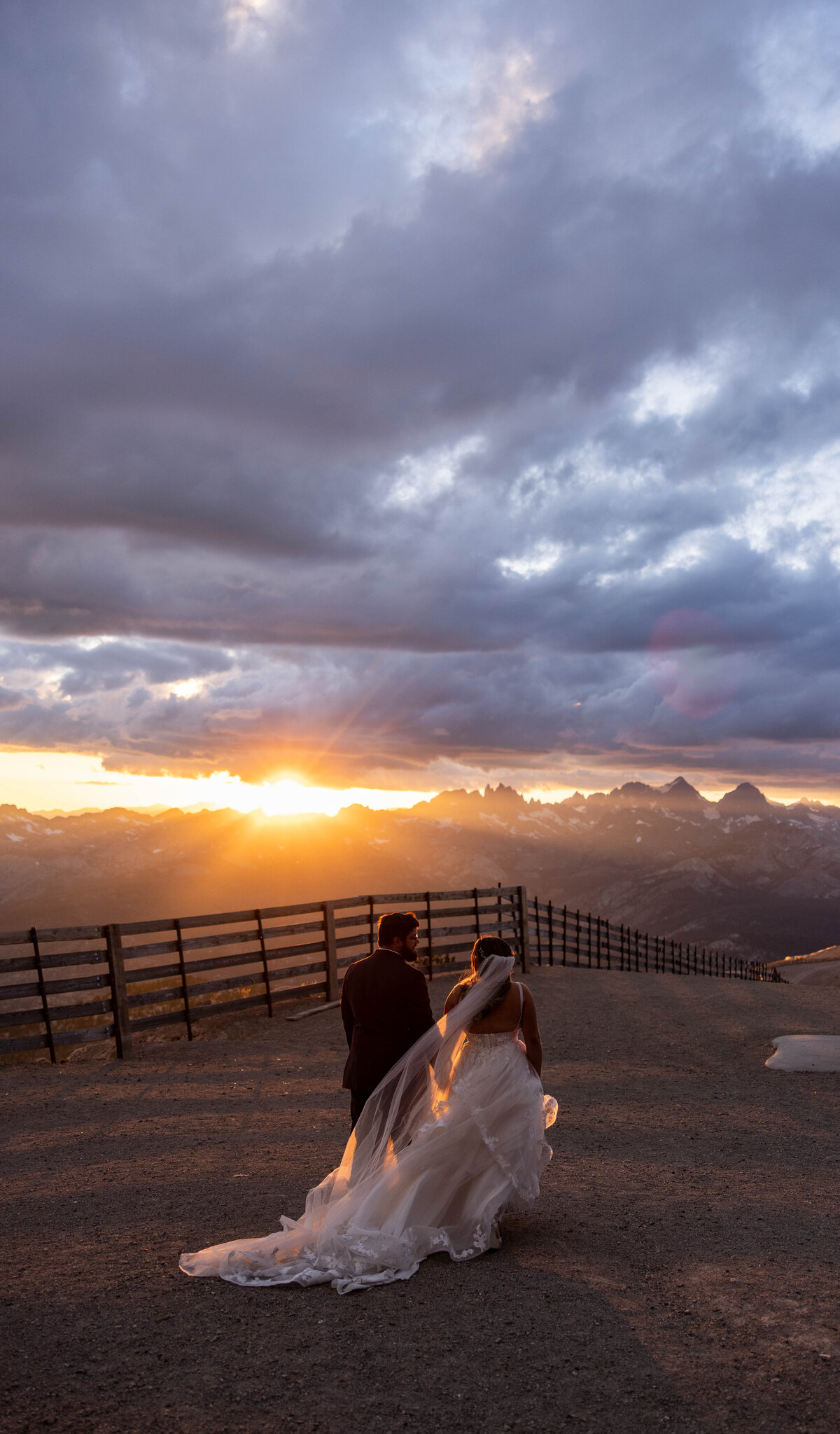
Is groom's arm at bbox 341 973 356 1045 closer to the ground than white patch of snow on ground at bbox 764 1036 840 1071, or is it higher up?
higher up

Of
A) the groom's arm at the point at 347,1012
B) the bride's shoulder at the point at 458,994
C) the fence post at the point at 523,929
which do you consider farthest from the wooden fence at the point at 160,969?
the bride's shoulder at the point at 458,994

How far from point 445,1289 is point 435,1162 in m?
0.67

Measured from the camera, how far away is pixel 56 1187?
259 inches

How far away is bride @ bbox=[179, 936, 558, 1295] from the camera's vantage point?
468 centimetres

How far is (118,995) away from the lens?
11594 mm

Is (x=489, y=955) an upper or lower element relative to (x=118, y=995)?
upper

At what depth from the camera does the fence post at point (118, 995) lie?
11469 mm

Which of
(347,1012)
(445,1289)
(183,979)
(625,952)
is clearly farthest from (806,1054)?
(625,952)

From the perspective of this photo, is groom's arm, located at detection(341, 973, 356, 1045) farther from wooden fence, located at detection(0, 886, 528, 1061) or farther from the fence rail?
the fence rail

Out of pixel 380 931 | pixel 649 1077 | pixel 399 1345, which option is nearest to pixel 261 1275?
pixel 399 1345

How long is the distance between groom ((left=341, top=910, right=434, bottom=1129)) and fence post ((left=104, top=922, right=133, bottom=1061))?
6.89 meters

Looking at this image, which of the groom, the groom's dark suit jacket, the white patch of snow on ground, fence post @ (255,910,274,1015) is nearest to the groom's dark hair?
the groom

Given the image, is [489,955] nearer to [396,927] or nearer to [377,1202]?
[396,927]

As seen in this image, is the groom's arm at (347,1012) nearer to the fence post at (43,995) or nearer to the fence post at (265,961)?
the fence post at (43,995)
